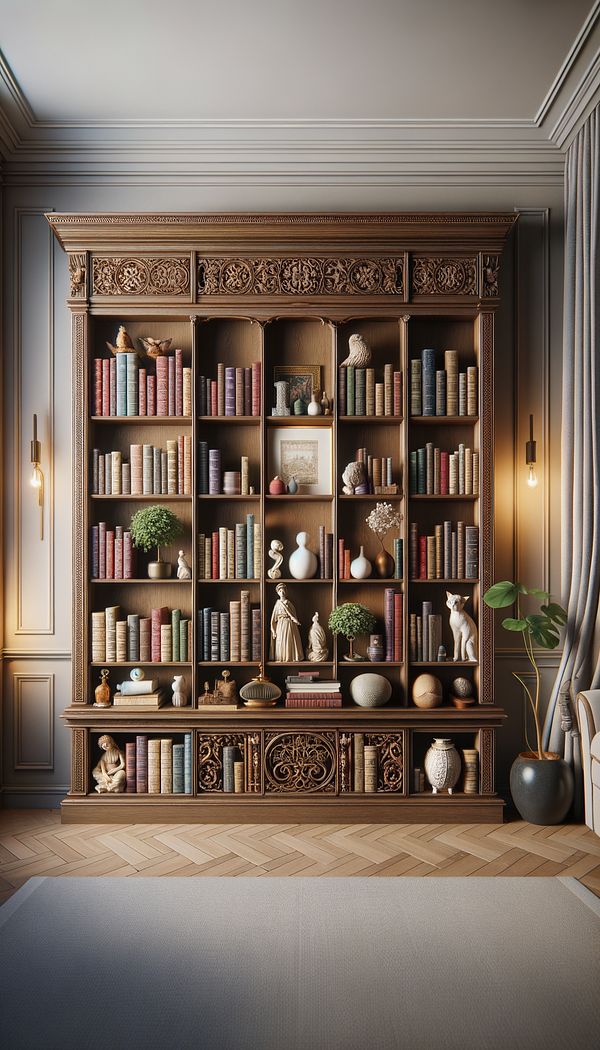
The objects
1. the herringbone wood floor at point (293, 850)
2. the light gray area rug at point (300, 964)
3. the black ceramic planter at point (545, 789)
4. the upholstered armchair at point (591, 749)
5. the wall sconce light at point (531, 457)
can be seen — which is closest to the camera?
the light gray area rug at point (300, 964)

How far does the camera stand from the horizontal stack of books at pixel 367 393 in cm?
387

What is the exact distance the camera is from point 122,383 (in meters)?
3.87

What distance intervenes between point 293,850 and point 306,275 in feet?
9.68

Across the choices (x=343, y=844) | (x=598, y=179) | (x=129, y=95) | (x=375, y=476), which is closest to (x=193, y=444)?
(x=375, y=476)

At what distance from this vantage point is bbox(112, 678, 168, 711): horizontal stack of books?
12.5 feet

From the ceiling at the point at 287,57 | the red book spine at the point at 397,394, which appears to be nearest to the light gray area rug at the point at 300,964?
the red book spine at the point at 397,394

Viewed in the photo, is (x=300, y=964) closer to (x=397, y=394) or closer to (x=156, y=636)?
(x=156, y=636)

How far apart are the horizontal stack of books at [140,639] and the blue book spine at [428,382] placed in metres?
1.77

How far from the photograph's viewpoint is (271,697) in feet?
12.3

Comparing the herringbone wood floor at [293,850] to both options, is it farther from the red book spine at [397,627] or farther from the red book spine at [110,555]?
the red book spine at [110,555]

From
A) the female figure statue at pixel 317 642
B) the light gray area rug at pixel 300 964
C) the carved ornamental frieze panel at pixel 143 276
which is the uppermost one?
the carved ornamental frieze panel at pixel 143 276

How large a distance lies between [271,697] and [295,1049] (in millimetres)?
1869

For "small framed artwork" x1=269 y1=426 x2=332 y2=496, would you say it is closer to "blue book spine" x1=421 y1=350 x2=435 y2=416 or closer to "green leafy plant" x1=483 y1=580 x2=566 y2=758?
"blue book spine" x1=421 y1=350 x2=435 y2=416

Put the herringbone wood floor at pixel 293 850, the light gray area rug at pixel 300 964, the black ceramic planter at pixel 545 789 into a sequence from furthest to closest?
1. the black ceramic planter at pixel 545 789
2. the herringbone wood floor at pixel 293 850
3. the light gray area rug at pixel 300 964
